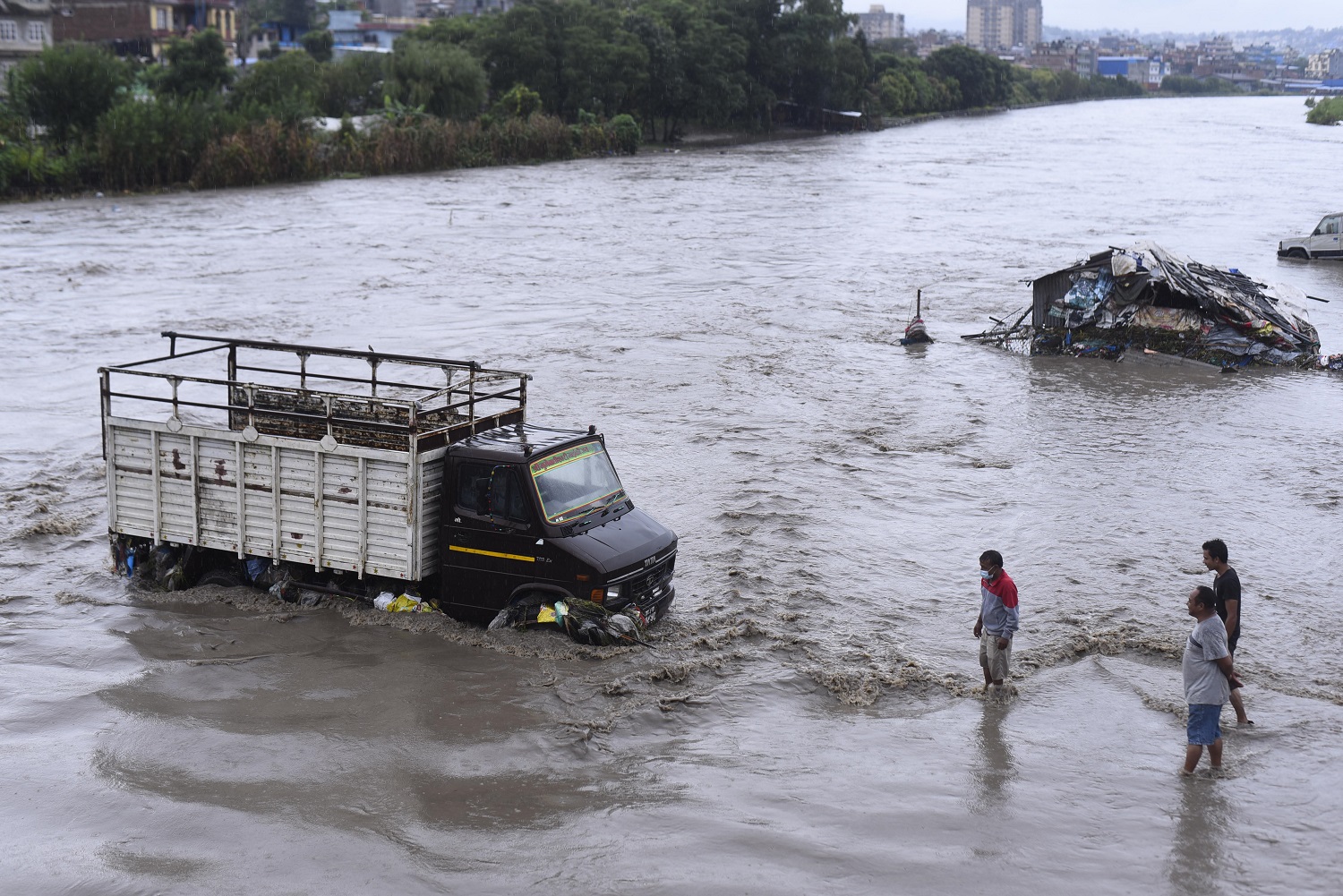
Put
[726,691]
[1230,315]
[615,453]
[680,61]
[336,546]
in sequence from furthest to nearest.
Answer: [680,61]
[1230,315]
[615,453]
[336,546]
[726,691]

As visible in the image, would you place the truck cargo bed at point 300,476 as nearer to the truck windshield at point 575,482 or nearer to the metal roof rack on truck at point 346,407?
the metal roof rack on truck at point 346,407

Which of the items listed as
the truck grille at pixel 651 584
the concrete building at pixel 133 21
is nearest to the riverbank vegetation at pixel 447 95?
the concrete building at pixel 133 21

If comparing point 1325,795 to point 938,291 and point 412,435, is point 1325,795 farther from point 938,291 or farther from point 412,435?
point 938,291

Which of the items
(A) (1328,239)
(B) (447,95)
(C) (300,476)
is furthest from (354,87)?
(C) (300,476)

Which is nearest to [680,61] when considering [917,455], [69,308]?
[69,308]

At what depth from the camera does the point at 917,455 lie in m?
18.6

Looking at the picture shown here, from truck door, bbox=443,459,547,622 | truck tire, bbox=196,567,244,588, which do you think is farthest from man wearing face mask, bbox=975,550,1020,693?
truck tire, bbox=196,567,244,588

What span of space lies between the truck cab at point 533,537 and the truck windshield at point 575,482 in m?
0.01

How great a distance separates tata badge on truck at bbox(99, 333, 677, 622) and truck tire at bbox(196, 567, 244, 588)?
0.6 inches

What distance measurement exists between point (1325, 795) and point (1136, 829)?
1.59 m

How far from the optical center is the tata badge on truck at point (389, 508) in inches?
425

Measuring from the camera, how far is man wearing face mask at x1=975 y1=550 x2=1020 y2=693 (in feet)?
32.6

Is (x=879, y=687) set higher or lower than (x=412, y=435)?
lower

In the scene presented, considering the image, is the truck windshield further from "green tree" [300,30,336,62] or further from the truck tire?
"green tree" [300,30,336,62]
